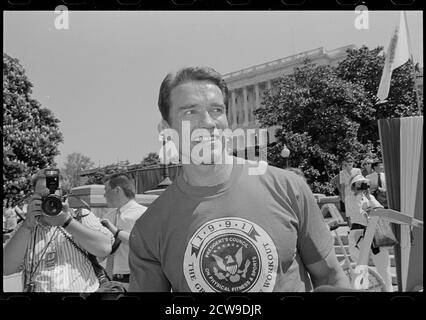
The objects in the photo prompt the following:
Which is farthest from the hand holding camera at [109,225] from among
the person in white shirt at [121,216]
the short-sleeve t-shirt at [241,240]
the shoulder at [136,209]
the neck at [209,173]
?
the neck at [209,173]

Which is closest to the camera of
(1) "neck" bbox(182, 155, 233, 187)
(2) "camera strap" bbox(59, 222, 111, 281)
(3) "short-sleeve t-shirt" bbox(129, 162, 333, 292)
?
(3) "short-sleeve t-shirt" bbox(129, 162, 333, 292)

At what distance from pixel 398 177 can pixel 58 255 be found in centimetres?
157

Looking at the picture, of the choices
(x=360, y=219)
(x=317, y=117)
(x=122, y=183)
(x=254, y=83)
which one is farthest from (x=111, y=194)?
(x=360, y=219)

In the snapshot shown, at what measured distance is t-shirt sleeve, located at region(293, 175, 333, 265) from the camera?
74.9 inches

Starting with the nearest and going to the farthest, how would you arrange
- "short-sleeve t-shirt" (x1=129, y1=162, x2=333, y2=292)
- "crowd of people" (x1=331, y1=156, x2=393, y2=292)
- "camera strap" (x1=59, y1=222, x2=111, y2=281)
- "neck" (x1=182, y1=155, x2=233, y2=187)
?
"short-sleeve t-shirt" (x1=129, y1=162, x2=333, y2=292), "neck" (x1=182, y1=155, x2=233, y2=187), "crowd of people" (x1=331, y1=156, x2=393, y2=292), "camera strap" (x1=59, y1=222, x2=111, y2=281)

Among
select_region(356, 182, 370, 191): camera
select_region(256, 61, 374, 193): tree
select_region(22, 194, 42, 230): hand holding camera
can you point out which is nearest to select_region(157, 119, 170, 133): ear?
select_region(256, 61, 374, 193): tree

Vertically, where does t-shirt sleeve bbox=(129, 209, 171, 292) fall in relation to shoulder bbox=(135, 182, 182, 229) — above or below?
below

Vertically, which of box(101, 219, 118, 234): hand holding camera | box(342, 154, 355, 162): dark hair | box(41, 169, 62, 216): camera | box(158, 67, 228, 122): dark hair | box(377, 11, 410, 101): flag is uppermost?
box(377, 11, 410, 101): flag

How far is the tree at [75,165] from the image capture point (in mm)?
2041

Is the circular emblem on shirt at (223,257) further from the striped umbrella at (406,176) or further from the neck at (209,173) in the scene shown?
the striped umbrella at (406,176)

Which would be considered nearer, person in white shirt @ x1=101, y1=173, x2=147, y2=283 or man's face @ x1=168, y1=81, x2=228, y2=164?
man's face @ x1=168, y1=81, x2=228, y2=164

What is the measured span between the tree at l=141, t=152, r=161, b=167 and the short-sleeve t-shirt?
0.21 m

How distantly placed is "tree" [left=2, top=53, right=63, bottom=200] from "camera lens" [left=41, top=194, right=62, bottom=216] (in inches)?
4.0

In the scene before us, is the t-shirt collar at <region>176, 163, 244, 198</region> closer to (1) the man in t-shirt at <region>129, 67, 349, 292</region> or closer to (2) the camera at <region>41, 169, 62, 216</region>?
(1) the man in t-shirt at <region>129, 67, 349, 292</region>
